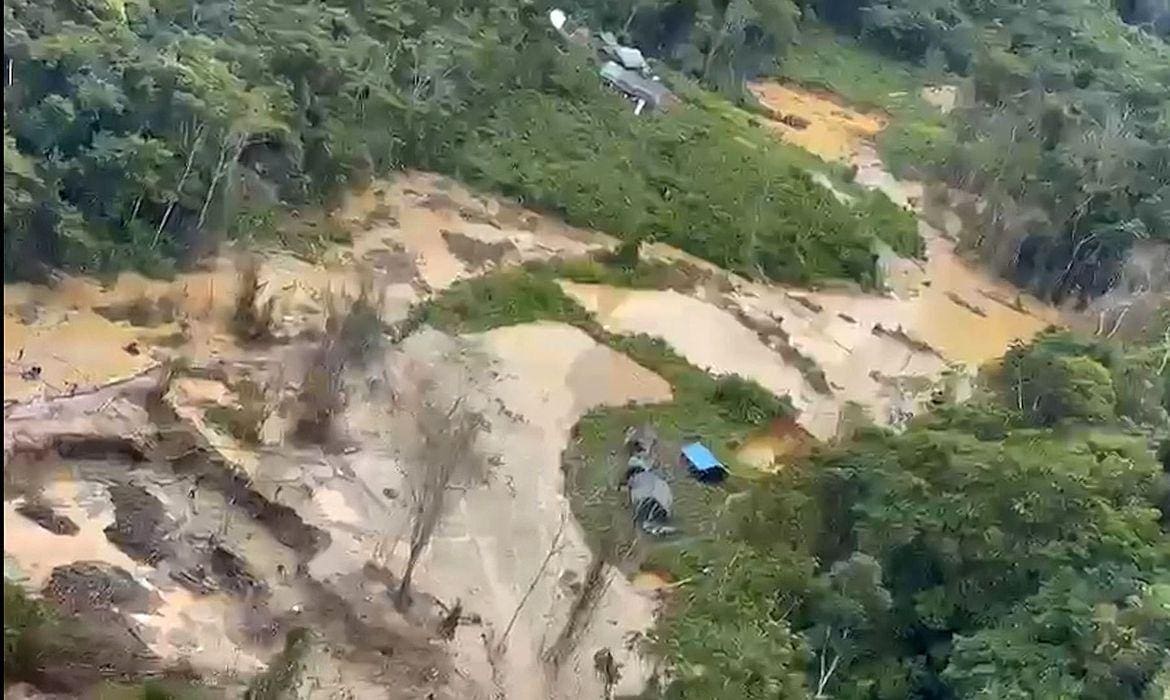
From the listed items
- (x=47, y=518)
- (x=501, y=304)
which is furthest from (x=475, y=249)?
(x=47, y=518)

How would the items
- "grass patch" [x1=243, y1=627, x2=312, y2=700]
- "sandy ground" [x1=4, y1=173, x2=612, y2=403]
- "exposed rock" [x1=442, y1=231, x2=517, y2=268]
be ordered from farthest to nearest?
"exposed rock" [x1=442, y1=231, x2=517, y2=268] < "sandy ground" [x1=4, y1=173, x2=612, y2=403] < "grass patch" [x1=243, y1=627, x2=312, y2=700]

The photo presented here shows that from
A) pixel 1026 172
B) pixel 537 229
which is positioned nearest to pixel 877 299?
pixel 1026 172

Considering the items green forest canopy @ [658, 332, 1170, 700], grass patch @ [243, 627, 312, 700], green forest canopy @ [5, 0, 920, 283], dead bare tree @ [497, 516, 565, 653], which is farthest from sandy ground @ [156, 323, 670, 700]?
green forest canopy @ [5, 0, 920, 283]

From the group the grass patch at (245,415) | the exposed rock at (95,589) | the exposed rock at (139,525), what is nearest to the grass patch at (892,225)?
the grass patch at (245,415)

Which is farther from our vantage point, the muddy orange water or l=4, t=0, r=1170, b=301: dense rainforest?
the muddy orange water

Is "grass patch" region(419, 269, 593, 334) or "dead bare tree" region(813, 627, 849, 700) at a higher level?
"dead bare tree" region(813, 627, 849, 700)

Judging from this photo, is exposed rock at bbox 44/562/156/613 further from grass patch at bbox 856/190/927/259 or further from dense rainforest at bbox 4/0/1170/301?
grass patch at bbox 856/190/927/259
